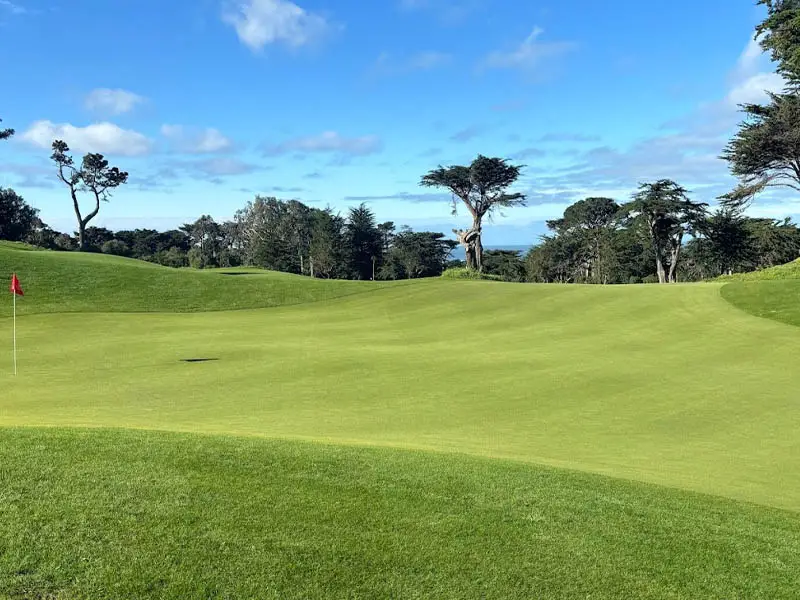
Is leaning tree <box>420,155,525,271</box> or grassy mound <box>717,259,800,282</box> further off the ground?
leaning tree <box>420,155,525,271</box>

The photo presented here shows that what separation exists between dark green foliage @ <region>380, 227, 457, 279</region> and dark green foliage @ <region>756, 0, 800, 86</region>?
56.5 metres

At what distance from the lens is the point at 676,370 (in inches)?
569

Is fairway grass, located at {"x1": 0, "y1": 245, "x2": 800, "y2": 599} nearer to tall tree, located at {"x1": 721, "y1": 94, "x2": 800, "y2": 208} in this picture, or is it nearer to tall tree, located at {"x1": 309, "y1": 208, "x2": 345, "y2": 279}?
tall tree, located at {"x1": 721, "y1": 94, "x2": 800, "y2": 208}

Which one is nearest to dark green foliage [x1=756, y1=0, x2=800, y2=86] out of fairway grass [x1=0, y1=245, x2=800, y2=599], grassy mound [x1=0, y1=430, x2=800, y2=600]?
fairway grass [x1=0, y1=245, x2=800, y2=599]

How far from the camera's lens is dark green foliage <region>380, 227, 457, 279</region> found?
8750cm

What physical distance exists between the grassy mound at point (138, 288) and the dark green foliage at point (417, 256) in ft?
179

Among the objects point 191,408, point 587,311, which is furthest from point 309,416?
point 587,311

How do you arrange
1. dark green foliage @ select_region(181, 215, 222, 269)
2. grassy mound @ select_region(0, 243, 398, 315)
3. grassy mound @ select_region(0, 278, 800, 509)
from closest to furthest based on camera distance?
grassy mound @ select_region(0, 278, 800, 509) → grassy mound @ select_region(0, 243, 398, 315) → dark green foliage @ select_region(181, 215, 222, 269)

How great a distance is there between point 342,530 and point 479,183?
57709 mm

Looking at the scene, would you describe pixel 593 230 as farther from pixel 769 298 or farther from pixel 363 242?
pixel 769 298

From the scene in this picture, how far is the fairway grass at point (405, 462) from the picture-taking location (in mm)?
Result: 4371

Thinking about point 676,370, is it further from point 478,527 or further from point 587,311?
point 478,527

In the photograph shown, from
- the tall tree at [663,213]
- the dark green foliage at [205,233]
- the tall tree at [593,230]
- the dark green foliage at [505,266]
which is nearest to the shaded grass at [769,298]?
the tall tree at [663,213]

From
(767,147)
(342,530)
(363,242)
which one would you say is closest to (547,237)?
(363,242)
